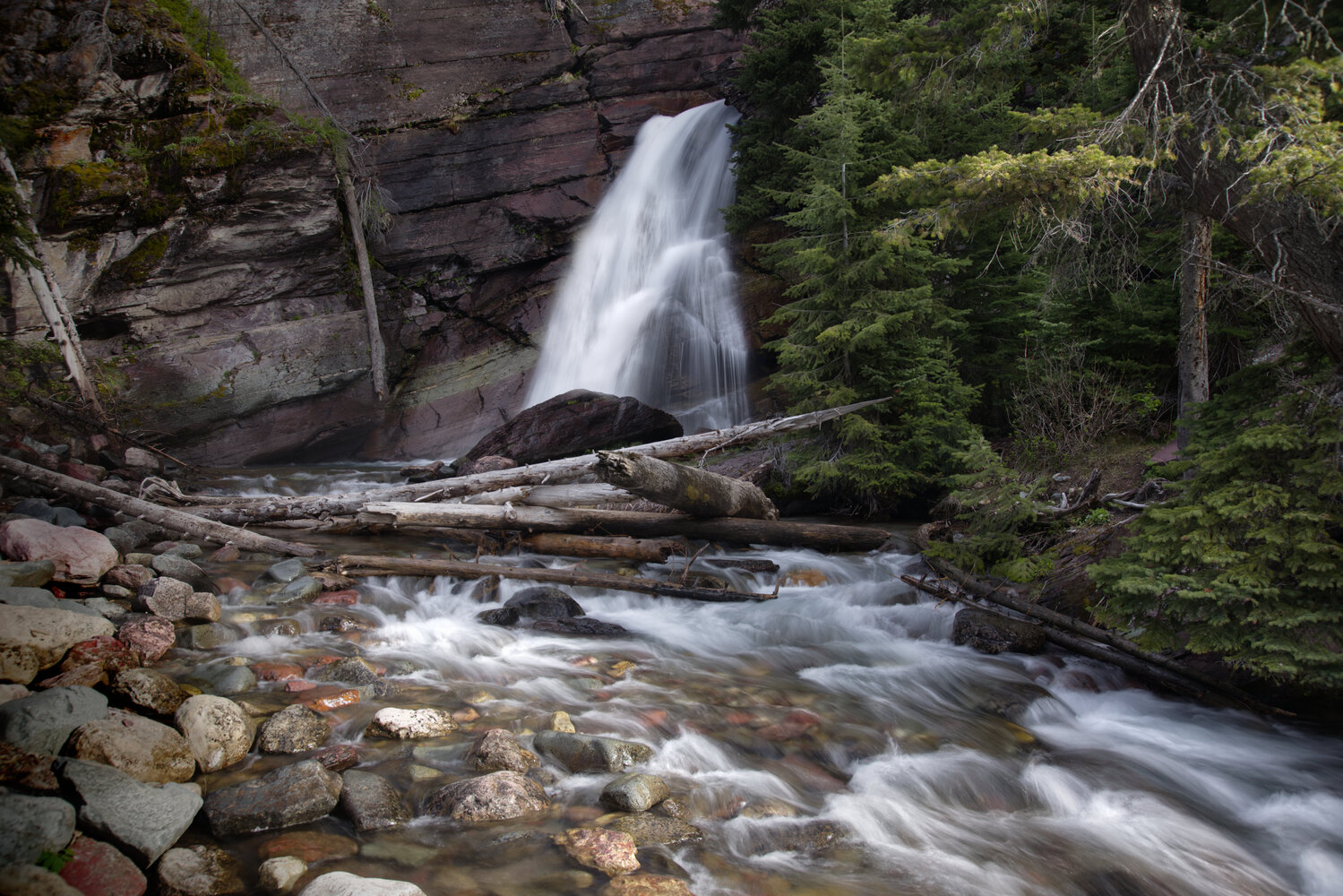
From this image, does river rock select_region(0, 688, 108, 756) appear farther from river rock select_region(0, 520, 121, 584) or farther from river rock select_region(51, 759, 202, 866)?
river rock select_region(0, 520, 121, 584)

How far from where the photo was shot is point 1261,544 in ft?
13.4

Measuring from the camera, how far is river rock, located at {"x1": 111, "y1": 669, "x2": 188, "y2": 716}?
397cm

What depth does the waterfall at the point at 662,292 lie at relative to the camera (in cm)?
1725

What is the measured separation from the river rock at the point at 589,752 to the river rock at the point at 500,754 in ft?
0.39

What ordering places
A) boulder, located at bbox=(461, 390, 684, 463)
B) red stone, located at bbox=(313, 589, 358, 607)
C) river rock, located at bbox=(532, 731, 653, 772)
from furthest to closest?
boulder, located at bbox=(461, 390, 684, 463) → red stone, located at bbox=(313, 589, 358, 607) → river rock, located at bbox=(532, 731, 653, 772)

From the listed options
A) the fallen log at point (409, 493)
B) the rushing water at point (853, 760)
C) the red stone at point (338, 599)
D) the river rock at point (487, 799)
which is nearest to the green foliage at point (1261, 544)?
the rushing water at point (853, 760)

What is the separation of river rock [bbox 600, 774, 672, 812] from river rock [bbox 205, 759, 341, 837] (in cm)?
→ 144

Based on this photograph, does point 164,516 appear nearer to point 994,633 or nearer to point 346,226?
point 994,633

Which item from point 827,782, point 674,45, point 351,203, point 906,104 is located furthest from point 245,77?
point 827,782

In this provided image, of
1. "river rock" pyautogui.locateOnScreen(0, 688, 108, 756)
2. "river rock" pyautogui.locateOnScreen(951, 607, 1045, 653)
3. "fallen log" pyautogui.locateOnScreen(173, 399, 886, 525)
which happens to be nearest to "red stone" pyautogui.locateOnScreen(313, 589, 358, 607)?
"fallen log" pyautogui.locateOnScreen(173, 399, 886, 525)

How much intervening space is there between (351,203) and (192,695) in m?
17.5

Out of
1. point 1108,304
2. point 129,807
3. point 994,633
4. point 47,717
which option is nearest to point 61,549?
point 47,717

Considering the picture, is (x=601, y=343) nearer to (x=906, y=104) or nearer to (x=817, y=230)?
(x=817, y=230)

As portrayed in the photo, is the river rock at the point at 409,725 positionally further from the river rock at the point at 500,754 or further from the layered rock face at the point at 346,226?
the layered rock face at the point at 346,226
